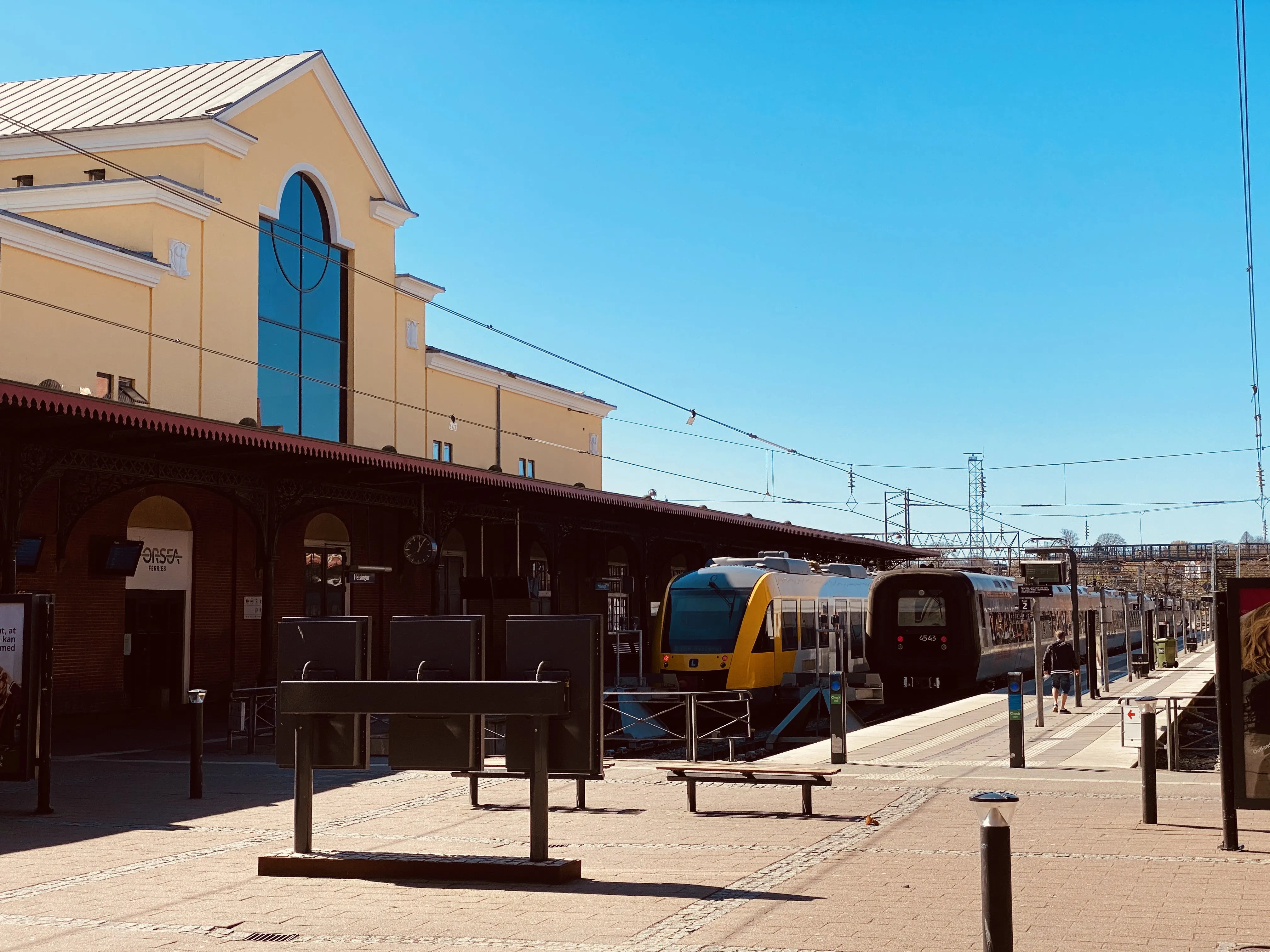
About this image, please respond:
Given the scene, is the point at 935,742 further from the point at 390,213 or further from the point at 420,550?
the point at 390,213

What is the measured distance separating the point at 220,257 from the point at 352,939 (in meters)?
26.6

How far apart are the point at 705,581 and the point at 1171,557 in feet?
271

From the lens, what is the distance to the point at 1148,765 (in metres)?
10.5

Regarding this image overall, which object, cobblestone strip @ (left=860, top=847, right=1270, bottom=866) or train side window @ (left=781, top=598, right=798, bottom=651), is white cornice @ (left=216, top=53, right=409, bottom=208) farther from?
cobblestone strip @ (left=860, top=847, right=1270, bottom=866)

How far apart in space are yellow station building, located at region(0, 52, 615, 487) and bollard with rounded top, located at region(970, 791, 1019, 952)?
22.3 meters

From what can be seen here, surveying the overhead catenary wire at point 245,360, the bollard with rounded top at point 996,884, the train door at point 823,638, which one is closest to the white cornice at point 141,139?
the overhead catenary wire at point 245,360

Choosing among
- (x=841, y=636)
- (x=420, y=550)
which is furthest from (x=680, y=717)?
(x=420, y=550)

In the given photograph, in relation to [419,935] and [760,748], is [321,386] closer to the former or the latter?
[760,748]

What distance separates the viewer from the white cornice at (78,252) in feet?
84.3

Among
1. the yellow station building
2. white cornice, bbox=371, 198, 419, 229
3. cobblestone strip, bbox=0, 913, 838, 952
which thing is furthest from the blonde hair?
white cornice, bbox=371, 198, 419, 229

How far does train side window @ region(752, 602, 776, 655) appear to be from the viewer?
2700 cm

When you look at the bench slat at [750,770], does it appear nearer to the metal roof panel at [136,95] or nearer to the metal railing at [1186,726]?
the metal railing at [1186,726]

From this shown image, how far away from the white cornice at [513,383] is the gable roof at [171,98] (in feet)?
16.2

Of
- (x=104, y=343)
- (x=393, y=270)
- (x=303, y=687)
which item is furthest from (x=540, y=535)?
(x=303, y=687)
